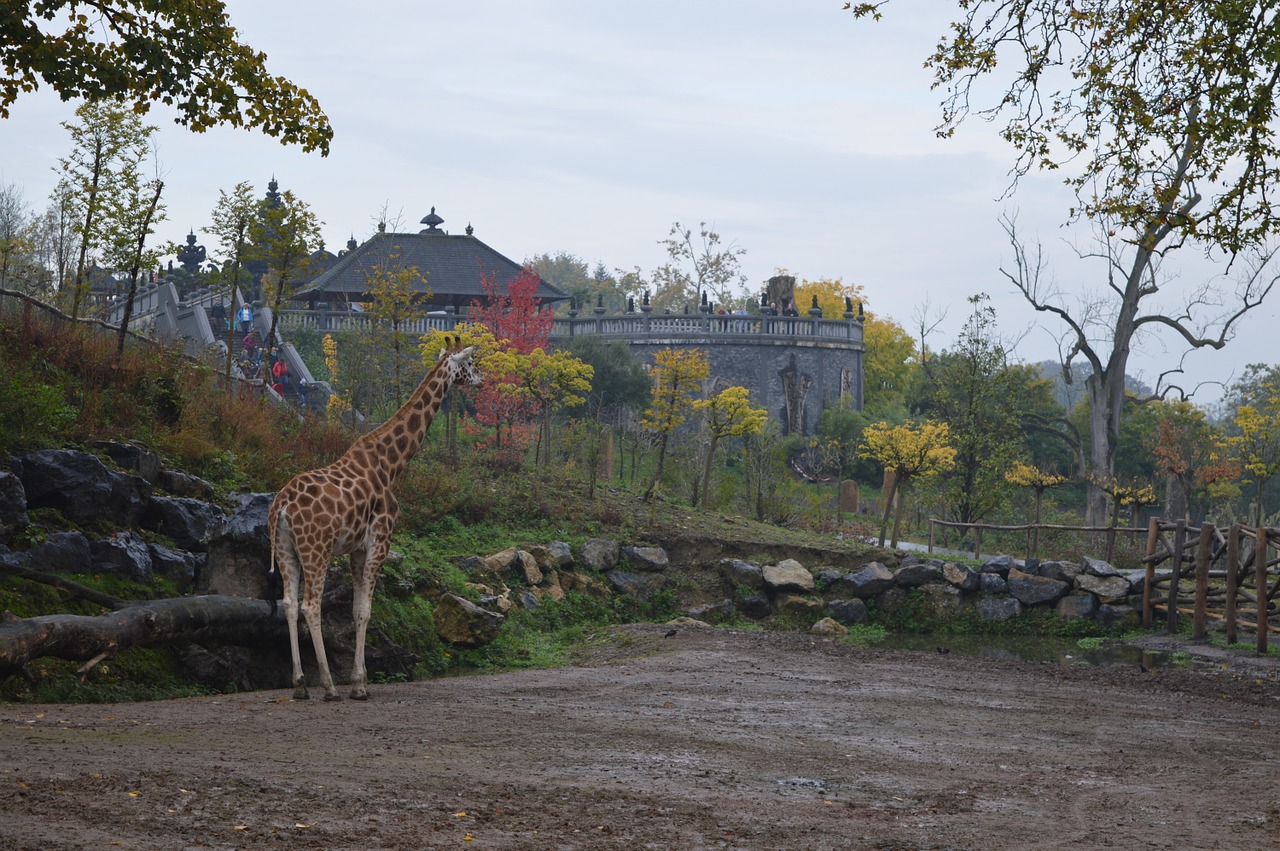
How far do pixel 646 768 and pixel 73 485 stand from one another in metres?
6.64

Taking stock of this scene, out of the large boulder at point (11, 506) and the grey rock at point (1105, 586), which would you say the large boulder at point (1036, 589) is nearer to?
the grey rock at point (1105, 586)

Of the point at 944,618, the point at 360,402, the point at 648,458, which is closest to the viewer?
the point at 944,618

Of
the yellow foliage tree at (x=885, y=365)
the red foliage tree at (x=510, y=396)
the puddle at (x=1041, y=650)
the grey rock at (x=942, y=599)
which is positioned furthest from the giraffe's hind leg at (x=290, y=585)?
the yellow foliage tree at (x=885, y=365)

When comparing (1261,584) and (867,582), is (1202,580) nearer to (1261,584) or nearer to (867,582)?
(1261,584)

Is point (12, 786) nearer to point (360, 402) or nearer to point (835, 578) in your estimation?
point (835, 578)

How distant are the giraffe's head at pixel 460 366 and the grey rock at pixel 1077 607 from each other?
519 inches

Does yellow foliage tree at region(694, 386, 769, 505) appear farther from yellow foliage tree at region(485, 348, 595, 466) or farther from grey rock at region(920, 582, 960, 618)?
grey rock at region(920, 582, 960, 618)

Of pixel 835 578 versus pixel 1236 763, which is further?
pixel 835 578

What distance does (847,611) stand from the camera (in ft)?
68.4

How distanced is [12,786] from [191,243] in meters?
62.0

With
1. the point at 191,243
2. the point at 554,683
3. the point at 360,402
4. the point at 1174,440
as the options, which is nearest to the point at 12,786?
the point at 554,683

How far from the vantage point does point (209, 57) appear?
1319cm

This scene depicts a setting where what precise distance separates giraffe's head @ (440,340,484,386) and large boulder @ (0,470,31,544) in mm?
4004

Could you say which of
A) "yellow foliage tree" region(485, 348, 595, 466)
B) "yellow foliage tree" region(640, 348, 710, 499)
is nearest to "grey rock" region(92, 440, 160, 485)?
"yellow foliage tree" region(485, 348, 595, 466)
